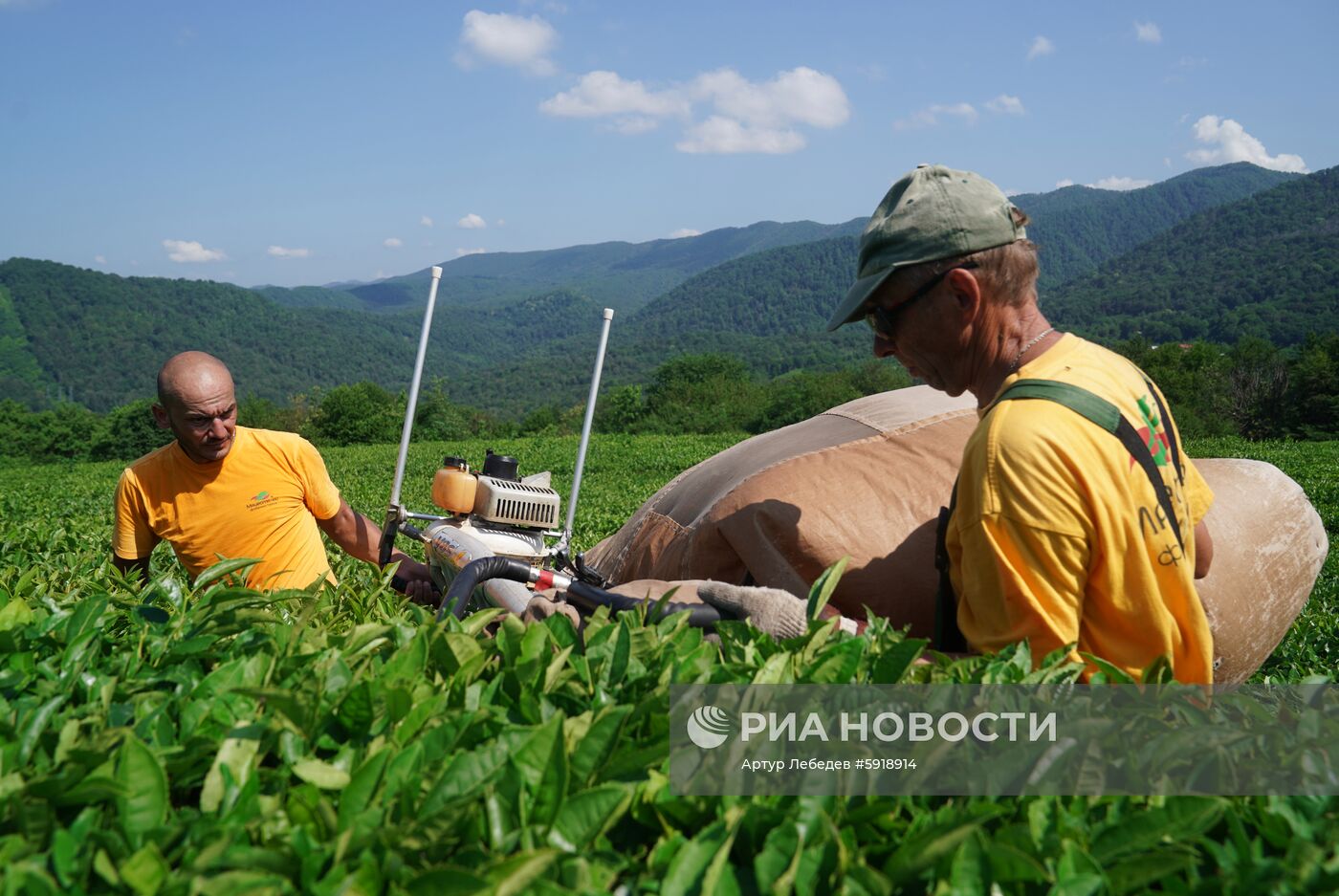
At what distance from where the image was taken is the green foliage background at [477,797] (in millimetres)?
894

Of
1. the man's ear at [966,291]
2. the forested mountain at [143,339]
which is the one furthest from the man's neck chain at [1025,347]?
the forested mountain at [143,339]

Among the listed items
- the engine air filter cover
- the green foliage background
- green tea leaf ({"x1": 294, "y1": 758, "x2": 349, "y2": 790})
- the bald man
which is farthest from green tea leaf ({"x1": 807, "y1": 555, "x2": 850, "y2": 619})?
the bald man

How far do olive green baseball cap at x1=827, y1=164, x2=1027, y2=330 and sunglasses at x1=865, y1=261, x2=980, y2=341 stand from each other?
0.03 meters

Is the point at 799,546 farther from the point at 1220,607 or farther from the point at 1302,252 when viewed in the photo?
the point at 1302,252

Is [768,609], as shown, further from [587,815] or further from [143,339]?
[143,339]

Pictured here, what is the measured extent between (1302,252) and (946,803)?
365 feet

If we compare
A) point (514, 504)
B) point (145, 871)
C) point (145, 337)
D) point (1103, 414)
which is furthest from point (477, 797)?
point (145, 337)

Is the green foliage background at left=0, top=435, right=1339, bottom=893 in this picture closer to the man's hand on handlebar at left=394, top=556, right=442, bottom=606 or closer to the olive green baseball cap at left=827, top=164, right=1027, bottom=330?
the olive green baseball cap at left=827, top=164, right=1027, bottom=330

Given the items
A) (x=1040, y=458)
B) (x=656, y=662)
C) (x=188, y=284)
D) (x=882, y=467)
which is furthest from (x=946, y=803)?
(x=188, y=284)

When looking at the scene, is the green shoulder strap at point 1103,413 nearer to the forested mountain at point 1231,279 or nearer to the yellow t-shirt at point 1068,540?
the yellow t-shirt at point 1068,540

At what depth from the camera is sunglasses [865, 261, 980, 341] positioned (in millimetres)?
1812

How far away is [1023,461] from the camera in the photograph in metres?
1.56

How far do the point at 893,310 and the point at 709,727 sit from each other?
3.40 feet

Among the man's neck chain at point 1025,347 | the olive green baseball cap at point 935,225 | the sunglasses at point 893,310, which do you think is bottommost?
the man's neck chain at point 1025,347
